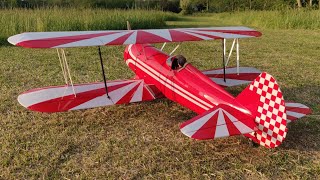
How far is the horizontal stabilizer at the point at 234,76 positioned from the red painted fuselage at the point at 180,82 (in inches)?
49.2

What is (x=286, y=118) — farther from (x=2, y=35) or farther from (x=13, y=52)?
(x=2, y=35)

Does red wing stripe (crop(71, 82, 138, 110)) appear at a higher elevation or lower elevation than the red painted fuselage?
lower

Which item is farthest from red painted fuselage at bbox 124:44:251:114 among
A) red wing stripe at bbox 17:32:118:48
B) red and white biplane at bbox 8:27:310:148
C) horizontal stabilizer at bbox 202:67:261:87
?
red wing stripe at bbox 17:32:118:48

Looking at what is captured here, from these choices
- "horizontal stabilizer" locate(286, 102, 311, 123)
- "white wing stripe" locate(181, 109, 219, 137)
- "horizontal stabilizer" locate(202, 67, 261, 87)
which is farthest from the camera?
"horizontal stabilizer" locate(202, 67, 261, 87)

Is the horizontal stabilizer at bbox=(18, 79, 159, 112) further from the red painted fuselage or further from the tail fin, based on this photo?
the tail fin

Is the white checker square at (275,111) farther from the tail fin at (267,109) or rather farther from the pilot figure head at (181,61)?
the pilot figure head at (181,61)

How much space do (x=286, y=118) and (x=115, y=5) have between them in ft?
99.4

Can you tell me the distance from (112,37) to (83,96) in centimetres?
114

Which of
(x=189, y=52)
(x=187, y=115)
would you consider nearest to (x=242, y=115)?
(x=187, y=115)

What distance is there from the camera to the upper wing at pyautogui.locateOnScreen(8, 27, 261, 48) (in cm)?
432

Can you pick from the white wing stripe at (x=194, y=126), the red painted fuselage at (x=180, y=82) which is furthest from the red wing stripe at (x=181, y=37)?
the white wing stripe at (x=194, y=126)

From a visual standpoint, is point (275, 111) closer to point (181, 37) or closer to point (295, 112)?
point (295, 112)

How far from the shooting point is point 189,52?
1152 cm

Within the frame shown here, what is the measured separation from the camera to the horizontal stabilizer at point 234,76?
241 inches
